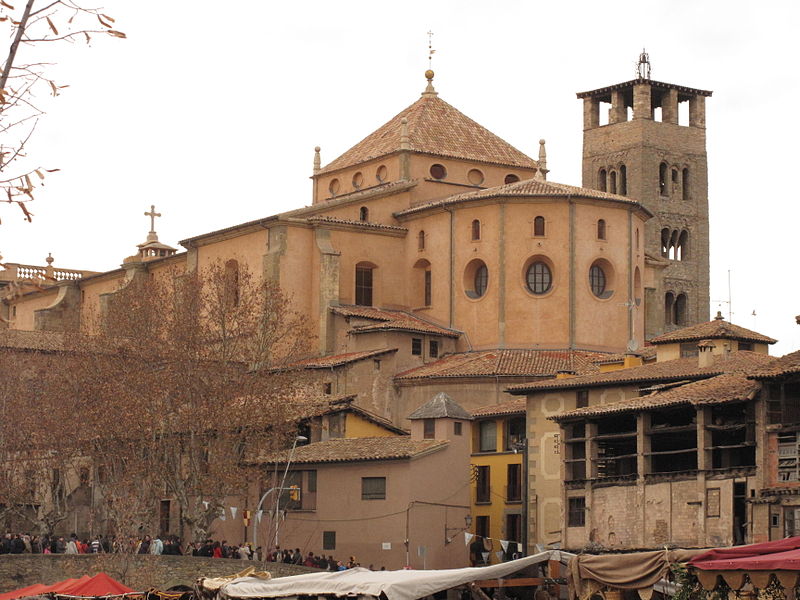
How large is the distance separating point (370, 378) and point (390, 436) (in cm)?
553

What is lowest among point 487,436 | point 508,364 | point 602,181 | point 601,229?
point 487,436

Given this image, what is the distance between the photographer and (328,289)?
232 ft

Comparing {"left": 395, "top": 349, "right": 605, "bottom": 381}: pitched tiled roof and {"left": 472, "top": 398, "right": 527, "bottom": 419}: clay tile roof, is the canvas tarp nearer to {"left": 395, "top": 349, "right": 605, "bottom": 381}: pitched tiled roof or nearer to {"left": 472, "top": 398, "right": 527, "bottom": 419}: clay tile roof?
{"left": 472, "top": 398, "right": 527, "bottom": 419}: clay tile roof

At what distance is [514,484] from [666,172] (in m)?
51.5

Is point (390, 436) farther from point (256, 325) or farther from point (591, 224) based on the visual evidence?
point (591, 224)

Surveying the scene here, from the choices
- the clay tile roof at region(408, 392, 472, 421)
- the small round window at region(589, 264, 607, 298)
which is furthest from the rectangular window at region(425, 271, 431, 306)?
the clay tile roof at region(408, 392, 472, 421)

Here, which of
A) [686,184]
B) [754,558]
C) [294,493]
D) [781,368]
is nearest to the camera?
[754,558]

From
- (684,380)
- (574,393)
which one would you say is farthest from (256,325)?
(684,380)

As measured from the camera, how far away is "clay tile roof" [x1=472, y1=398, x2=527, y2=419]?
198 feet

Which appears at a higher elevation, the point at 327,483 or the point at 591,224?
the point at 591,224

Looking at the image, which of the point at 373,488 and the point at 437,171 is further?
the point at 437,171

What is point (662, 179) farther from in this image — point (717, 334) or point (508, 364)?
point (717, 334)

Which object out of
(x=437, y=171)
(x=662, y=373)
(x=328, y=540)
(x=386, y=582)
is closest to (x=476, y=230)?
(x=437, y=171)

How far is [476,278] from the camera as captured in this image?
71.9 meters
